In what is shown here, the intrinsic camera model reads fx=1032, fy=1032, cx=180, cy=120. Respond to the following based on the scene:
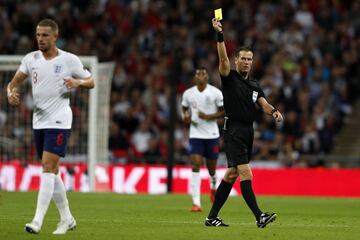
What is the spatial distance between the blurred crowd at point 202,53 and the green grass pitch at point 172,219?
6132 millimetres

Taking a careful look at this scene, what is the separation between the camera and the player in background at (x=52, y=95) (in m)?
12.5

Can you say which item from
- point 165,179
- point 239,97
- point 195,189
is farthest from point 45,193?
point 165,179

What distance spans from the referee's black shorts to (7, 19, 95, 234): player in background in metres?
2.27

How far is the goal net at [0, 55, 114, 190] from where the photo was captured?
28109 mm

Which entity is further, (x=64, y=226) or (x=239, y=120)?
(x=239, y=120)

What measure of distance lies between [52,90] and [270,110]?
2973mm

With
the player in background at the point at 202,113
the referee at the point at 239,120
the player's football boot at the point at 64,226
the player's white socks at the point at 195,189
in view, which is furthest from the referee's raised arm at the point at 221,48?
the player in background at the point at 202,113

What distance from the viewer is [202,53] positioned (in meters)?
32.2

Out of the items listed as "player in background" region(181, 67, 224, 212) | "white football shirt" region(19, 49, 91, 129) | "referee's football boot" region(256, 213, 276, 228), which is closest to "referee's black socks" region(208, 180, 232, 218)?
"referee's football boot" region(256, 213, 276, 228)

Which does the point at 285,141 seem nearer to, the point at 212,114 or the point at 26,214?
the point at 212,114

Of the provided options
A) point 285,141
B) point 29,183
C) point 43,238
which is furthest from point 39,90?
point 285,141

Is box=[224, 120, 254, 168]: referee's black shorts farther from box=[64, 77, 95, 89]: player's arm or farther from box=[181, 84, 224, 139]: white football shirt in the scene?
box=[181, 84, 224, 139]: white football shirt

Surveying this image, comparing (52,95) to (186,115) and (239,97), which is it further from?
(186,115)

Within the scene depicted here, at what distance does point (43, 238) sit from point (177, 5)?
914 inches
